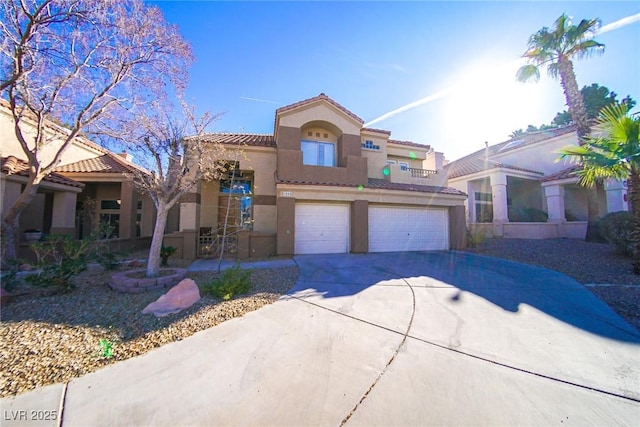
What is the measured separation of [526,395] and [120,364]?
4925 mm

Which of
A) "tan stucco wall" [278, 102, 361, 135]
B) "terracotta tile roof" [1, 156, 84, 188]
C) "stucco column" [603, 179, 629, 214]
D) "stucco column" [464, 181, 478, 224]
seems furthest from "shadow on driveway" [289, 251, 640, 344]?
"terracotta tile roof" [1, 156, 84, 188]

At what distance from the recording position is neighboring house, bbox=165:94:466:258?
1103cm

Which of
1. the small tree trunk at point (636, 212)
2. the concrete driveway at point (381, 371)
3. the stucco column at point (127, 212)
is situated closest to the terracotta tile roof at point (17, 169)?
the stucco column at point (127, 212)

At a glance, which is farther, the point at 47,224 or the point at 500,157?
the point at 500,157

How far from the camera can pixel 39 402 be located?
8.20ft

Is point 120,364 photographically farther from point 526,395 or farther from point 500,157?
point 500,157

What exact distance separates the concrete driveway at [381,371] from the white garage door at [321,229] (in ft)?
20.0

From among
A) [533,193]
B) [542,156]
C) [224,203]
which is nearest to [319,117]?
[224,203]

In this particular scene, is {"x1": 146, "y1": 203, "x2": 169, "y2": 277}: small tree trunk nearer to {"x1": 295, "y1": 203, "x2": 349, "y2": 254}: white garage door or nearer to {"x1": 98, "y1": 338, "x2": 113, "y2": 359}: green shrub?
{"x1": 98, "y1": 338, "x2": 113, "y2": 359}: green shrub

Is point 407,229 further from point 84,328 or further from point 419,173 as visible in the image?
point 84,328

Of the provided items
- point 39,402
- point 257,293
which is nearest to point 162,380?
point 39,402

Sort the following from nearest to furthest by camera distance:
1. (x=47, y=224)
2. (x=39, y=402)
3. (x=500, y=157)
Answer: (x=39, y=402)
(x=47, y=224)
(x=500, y=157)

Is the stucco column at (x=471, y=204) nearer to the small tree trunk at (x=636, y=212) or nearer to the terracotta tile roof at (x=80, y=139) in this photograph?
the small tree trunk at (x=636, y=212)

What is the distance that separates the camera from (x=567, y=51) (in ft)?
49.0
